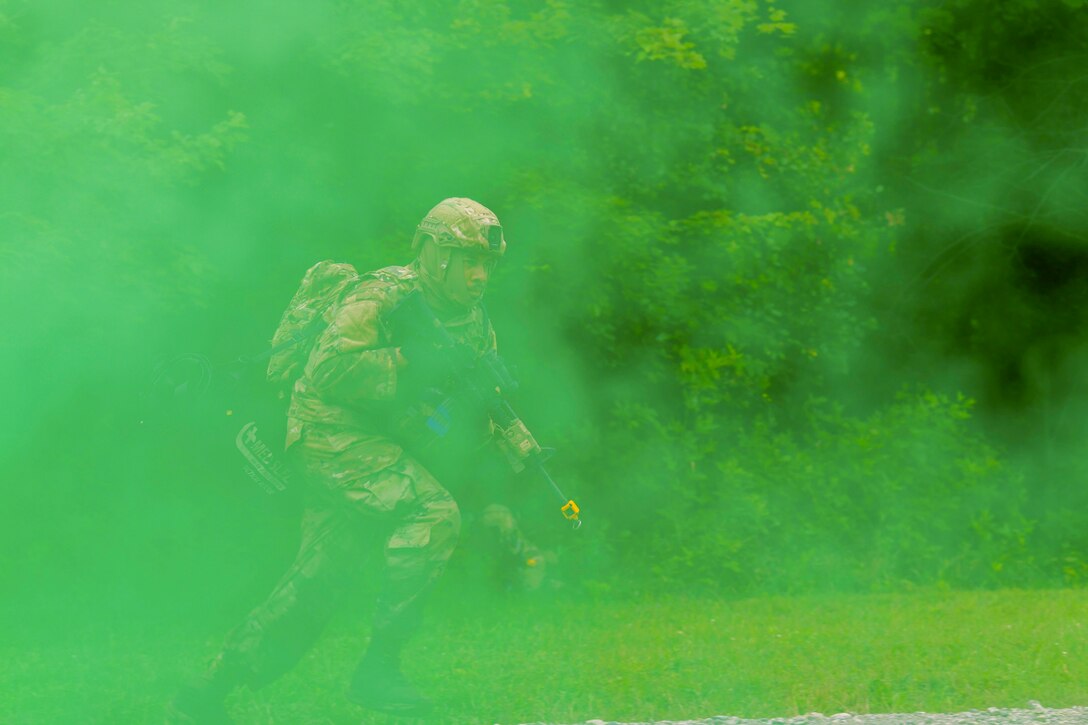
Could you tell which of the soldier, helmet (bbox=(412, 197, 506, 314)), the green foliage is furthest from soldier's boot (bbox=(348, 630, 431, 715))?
the green foliage

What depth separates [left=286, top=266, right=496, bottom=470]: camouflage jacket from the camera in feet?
17.5

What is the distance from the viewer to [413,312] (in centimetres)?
544

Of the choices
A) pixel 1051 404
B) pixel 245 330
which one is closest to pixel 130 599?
pixel 245 330

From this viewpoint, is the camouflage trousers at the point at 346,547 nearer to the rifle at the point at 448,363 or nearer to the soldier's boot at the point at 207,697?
the soldier's boot at the point at 207,697

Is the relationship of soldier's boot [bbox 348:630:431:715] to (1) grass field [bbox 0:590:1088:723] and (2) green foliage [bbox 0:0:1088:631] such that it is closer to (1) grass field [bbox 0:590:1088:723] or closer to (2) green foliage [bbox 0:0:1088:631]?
(1) grass field [bbox 0:590:1088:723]

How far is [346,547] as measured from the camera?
5492 millimetres

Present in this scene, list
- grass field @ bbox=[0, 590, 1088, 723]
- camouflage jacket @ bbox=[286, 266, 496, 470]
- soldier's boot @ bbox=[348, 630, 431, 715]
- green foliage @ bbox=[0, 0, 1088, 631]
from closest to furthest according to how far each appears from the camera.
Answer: camouflage jacket @ bbox=[286, 266, 496, 470], soldier's boot @ bbox=[348, 630, 431, 715], grass field @ bbox=[0, 590, 1088, 723], green foliage @ bbox=[0, 0, 1088, 631]

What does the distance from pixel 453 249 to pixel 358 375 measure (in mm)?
560

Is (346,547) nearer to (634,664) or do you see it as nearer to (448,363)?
(448,363)

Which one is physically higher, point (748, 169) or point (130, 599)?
point (748, 169)

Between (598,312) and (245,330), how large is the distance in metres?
2.11

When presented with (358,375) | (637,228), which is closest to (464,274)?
(358,375)

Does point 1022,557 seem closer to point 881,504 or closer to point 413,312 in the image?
point 881,504

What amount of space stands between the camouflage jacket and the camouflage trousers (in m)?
0.03
